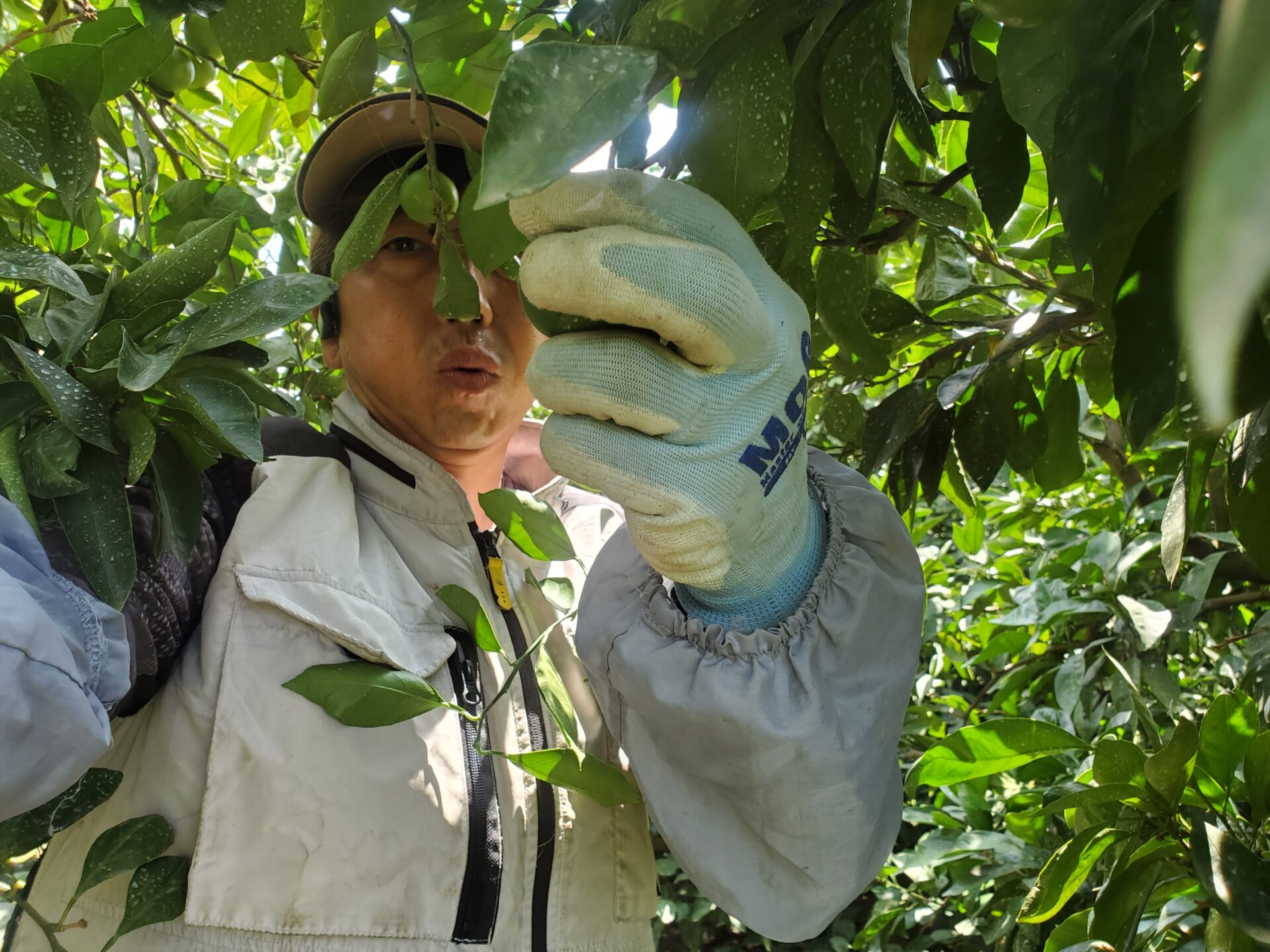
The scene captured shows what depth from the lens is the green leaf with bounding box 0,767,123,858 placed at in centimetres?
81

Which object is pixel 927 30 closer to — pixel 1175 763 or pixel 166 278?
pixel 166 278

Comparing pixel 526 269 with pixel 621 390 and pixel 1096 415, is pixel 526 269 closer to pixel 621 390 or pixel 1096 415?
pixel 621 390

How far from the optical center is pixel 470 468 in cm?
134

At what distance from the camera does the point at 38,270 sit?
23.7 inches

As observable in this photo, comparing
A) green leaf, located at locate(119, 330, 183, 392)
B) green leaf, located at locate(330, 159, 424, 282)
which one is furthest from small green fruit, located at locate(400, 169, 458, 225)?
green leaf, located at locate(119, 330, 183, 392)

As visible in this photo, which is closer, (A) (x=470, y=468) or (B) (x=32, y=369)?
(B) (x=32, y=369)

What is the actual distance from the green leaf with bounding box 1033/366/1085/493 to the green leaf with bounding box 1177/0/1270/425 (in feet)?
3.55

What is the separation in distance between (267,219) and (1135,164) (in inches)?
34.5

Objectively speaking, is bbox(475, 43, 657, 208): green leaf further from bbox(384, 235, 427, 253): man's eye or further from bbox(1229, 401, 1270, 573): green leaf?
A: bbox(384, 235, 427, 253): man's eye

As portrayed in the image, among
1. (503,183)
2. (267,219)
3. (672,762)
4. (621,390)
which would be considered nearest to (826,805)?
(672,762)

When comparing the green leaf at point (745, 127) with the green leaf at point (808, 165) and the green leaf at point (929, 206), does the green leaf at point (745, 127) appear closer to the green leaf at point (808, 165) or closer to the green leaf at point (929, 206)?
the green leaf at point (808, 165)

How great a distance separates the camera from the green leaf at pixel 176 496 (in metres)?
0.69

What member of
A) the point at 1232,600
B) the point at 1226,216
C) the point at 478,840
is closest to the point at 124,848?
the point at 478,840

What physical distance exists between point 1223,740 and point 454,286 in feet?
2.63
